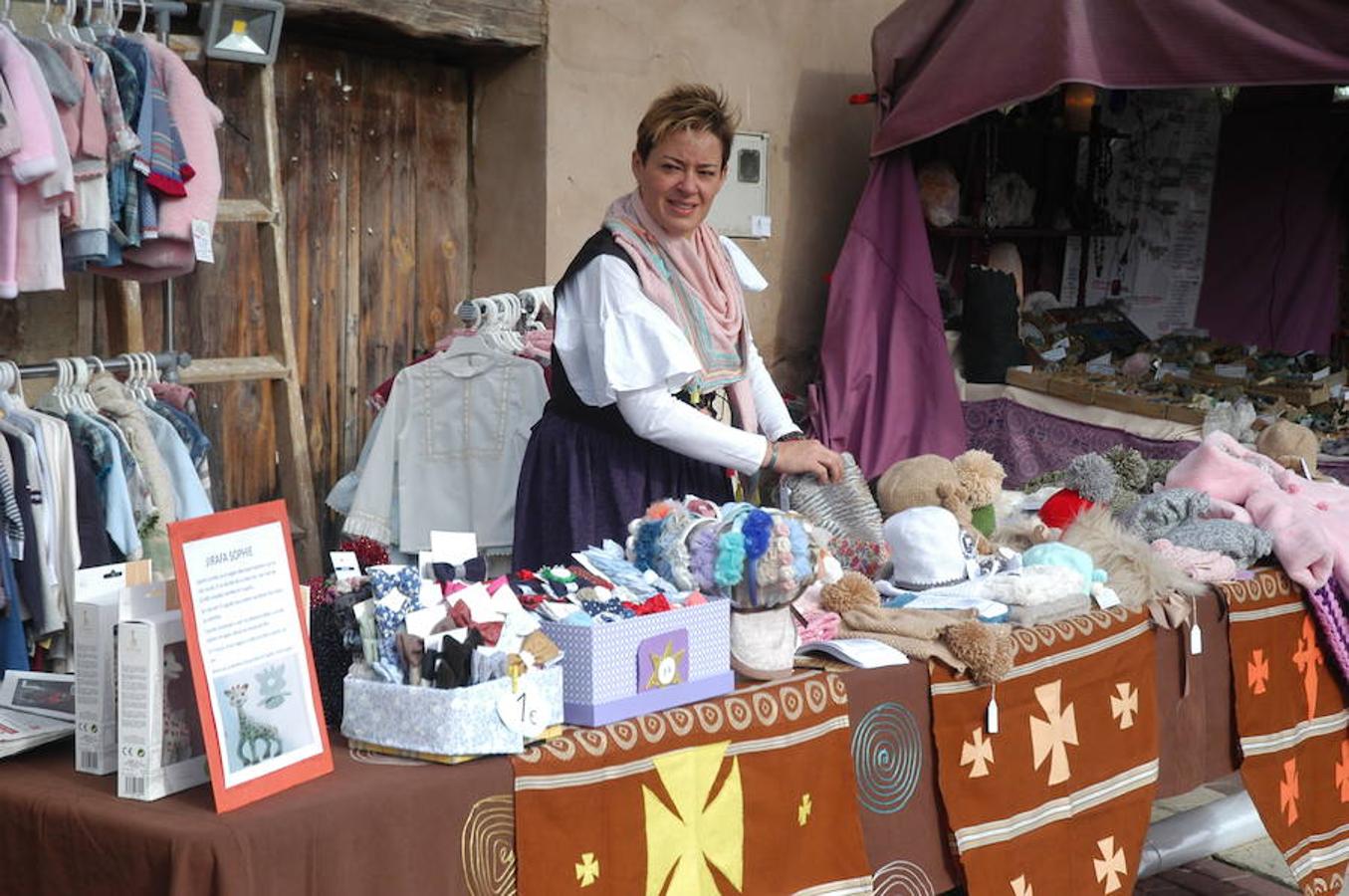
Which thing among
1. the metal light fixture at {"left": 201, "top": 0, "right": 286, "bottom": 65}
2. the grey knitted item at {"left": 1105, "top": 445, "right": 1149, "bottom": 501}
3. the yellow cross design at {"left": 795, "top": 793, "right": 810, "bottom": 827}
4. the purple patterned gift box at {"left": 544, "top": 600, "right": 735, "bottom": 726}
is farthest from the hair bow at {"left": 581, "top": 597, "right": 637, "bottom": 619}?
the metal light fixture at {"left": 201, "top": 0, "right": 286, "bottom": 65}

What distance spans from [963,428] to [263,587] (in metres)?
4.28

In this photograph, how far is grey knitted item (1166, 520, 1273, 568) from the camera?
315cm

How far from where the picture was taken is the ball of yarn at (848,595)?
98.7 inches

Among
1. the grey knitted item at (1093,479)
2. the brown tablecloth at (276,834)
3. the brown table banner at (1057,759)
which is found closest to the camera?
the brown tablecloth at (276,834)

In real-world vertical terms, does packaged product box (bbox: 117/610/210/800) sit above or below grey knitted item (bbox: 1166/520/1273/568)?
above

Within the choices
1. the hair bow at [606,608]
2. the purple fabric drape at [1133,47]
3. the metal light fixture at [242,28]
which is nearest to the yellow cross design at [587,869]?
the hair bow at [606,608]

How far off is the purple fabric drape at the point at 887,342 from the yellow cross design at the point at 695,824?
359cm

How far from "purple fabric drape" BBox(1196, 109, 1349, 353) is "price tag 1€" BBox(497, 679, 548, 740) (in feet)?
19.4

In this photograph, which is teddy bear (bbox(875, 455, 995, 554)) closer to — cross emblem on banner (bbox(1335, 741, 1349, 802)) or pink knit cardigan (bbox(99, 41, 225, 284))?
cross emblem on banner (bbox(1335, 741, 1349, 802))

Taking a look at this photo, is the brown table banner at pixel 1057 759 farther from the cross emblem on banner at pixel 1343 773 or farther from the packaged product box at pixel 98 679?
the packaged product box at pixel 98 679

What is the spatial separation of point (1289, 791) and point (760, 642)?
4.84 feet

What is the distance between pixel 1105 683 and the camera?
107 inches

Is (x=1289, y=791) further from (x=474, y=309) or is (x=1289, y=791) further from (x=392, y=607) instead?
(x=474, y=309)

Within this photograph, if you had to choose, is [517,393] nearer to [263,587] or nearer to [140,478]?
[140,478]
